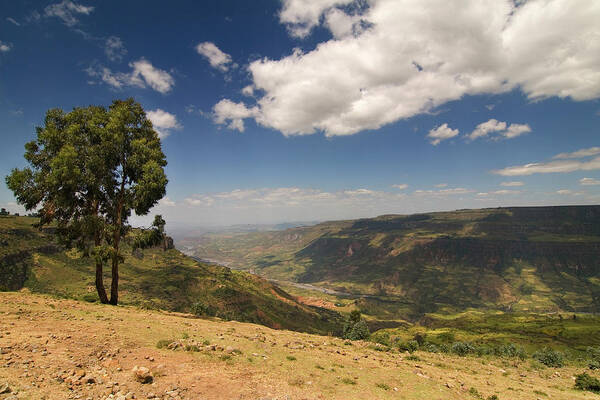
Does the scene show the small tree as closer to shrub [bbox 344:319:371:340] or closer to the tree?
shrub [bbox 344:319:371:340]

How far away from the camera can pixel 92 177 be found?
86.5 feet

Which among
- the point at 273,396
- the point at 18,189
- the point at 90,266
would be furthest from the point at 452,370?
the point at 90,266

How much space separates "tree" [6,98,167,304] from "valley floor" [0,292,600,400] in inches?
271

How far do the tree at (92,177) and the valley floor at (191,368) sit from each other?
6.88 m

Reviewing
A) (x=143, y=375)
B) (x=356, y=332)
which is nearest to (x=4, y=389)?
(x=143, y=375)

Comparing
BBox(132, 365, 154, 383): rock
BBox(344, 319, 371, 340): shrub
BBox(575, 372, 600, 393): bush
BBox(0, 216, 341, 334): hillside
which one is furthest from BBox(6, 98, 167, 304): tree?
BBox(0, 216, 341, 334): hillside

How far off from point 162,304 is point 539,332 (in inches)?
9220

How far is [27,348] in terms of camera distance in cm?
1298

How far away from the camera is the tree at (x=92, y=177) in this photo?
25.9 metres

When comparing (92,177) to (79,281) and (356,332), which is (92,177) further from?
(79,281)

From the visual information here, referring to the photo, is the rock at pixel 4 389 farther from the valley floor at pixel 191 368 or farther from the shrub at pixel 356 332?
the shrub at pixel 356 332

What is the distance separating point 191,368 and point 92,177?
21.8m

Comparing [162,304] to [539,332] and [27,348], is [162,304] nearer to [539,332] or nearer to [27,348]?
[27,348]

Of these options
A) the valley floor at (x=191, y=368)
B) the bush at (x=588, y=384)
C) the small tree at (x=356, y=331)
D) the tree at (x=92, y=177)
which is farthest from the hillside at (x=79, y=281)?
the bush at (x=588, y=384)
